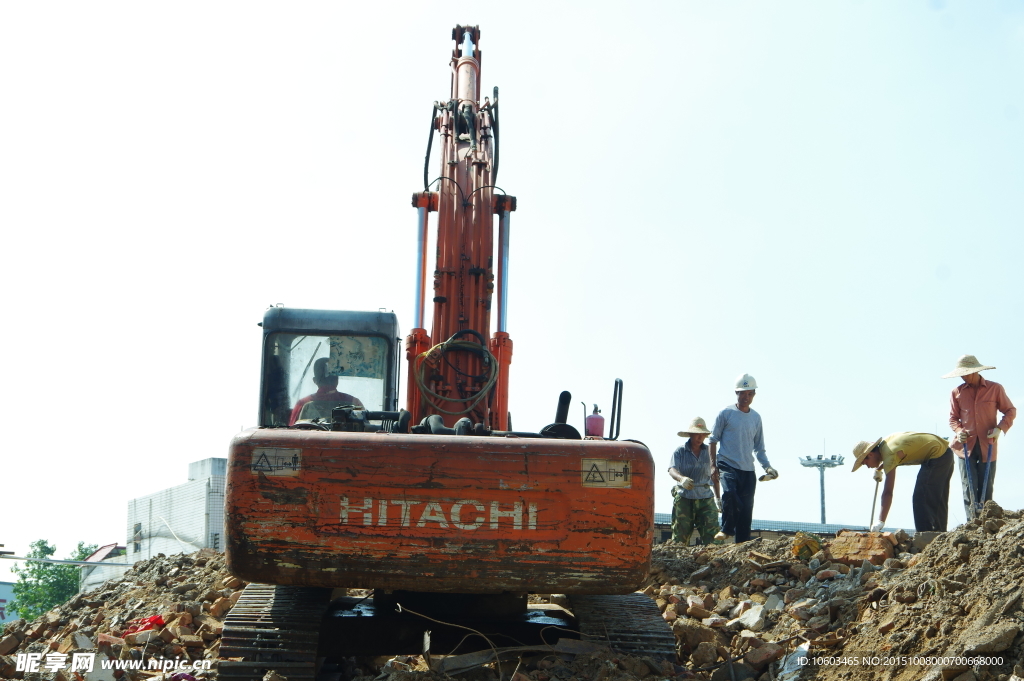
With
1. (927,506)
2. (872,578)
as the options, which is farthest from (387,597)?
(927,506)

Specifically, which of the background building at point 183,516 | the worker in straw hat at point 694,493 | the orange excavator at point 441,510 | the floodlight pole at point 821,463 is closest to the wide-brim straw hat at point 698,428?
the worker in straw hat at point 694,493

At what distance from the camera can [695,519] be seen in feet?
29.9

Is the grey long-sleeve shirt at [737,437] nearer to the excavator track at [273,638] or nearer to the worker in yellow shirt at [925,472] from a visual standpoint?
the worker in yellow shirt at [925,472]

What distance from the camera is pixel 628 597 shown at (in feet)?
19.8

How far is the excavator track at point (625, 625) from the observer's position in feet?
17.5

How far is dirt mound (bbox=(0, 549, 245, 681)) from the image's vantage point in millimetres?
5918

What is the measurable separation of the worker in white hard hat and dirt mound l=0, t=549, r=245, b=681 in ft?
14.2

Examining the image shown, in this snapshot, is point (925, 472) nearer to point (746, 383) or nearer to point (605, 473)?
point (746, 383)

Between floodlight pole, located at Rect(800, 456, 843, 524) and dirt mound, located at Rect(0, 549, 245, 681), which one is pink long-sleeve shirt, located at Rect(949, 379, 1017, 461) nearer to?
dirt mound, located at Rect(0, 549, 245, 681)

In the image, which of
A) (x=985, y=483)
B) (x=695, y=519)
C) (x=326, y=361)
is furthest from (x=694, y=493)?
(x=326, y=361)

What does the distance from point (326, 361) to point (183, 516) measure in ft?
59.6

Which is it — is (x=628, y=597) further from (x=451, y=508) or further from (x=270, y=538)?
(x=270, y=538)

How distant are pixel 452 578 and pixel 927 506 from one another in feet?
17.4

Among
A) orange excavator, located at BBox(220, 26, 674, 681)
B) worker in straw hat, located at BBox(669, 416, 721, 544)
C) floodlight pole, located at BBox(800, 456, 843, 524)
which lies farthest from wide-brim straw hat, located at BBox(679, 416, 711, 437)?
floodlight pole, located at BBox(800, 456, 843, 524)
